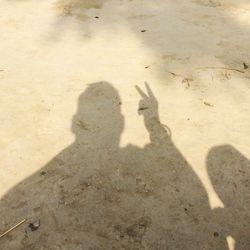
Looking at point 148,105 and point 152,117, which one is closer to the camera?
point 152,117

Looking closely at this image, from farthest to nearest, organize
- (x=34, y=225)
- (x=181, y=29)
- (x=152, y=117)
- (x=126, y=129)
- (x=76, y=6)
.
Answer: (x=76, y=6)
(x=181, y=29)
(x=152, y=117)
(x=126, y=129)
(x=34, y=225)

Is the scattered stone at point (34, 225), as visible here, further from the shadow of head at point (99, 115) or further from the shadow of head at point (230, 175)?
the shadow of head at point (230, 175)

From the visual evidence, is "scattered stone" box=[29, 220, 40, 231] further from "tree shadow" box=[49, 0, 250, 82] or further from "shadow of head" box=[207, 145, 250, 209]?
"tree shadow" box=[49, 0, 250, 82]

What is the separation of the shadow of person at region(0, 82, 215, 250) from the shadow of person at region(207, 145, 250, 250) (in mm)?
133

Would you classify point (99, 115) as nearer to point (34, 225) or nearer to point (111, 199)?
point (111, 199)

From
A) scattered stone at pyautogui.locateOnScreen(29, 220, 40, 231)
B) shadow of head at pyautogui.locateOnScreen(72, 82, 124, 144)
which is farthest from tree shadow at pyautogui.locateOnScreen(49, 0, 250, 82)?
scattered stone at pyautogui.locateOnScreen(29, 220, 40, 231)

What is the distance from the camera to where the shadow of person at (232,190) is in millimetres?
2893

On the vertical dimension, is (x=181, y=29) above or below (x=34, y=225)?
above

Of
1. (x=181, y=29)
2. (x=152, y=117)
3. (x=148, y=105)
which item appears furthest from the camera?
(x=181, y=29)

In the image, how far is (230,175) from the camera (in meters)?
3.34

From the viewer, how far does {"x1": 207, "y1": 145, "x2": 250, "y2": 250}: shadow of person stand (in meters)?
2.89

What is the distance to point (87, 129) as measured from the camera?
151 inches

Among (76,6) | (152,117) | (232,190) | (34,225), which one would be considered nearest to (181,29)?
(76,6)

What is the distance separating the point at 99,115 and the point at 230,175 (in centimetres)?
147
